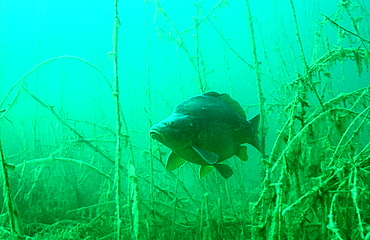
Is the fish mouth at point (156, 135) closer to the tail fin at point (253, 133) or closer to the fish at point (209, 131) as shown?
the fish at point (209, 131)

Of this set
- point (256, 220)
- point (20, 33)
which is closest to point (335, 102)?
point (256, 220)

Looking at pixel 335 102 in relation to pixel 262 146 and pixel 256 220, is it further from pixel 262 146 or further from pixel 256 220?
pixel 256 220

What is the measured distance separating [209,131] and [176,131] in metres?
0.37

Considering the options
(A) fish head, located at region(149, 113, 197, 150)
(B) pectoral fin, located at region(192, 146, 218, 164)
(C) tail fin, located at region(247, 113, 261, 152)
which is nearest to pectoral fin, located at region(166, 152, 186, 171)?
(A) fish head, located at region(149, 113, 197, 150)

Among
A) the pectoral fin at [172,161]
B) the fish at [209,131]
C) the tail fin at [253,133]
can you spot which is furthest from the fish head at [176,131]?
the tail fin at [253,133]

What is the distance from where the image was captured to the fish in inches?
83.2

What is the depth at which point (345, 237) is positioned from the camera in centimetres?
154

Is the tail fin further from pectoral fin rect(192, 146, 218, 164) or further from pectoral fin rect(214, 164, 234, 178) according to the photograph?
pectoral fin rect(192, 146, 218, 164)

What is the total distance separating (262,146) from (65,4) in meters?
33.9

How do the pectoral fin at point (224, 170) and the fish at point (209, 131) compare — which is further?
the pectoral fin at point (224, 170)

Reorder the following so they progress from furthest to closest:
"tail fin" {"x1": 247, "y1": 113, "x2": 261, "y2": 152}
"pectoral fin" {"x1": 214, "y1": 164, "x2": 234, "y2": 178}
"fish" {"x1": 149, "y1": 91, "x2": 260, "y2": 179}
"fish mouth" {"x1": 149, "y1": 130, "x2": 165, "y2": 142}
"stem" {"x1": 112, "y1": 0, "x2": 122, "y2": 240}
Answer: "tail fin" {"x1": 247, "y1": 113, "x2": 261, "y2": 152} → "pectoral fin" {"x1": 214, "y1": 164, "x2": 234, "y2": 178} → "fish" {"x1": 149, "y1": 91, "x2": 260, "y2": 179} → "fish mouth" {"x1": 149, "y1": 130, "x2": 165, "y2": 142} → "stem" {"x1": 112, "y1": 0, "x2": 122, "y2": 240}

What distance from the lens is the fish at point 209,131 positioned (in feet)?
6.93

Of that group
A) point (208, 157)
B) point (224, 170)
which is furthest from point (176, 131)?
point (224, 170)

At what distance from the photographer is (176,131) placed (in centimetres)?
202
